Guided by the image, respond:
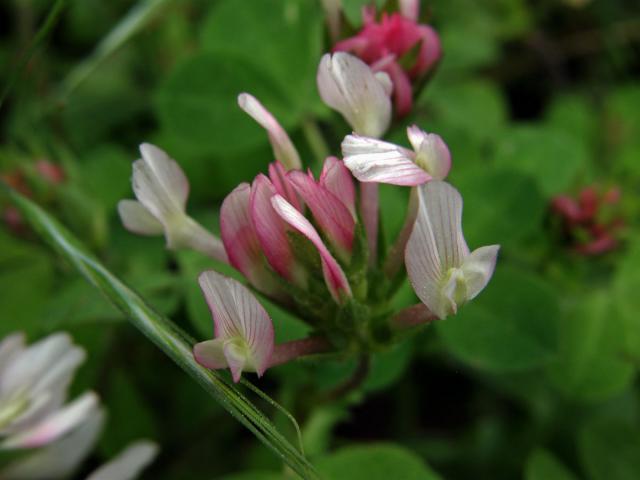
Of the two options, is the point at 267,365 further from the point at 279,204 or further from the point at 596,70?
the point at 596,70

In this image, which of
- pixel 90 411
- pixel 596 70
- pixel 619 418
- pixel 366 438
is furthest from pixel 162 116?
pixel 596 70

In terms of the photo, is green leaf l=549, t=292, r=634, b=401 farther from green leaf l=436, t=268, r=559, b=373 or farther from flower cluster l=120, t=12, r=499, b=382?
flower cluster l=120, t=12, r=499, b=382

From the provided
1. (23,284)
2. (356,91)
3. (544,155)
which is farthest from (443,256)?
(23,284)

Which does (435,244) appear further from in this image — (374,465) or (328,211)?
(374,465)

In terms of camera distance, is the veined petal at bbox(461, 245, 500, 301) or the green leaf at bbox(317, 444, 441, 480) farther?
the green leaf at bbox(317, 444, 441, 480)

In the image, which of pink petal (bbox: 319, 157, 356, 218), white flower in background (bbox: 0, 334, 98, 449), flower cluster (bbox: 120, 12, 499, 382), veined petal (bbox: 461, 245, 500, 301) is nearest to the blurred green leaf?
white flower in background (bbox: 0, 334, 98, 449)

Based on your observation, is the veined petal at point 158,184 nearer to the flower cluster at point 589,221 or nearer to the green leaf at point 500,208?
the green leaf at point 500,208
